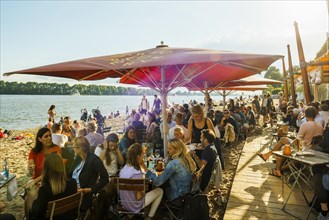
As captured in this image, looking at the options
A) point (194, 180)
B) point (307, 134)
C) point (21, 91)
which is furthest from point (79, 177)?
point (21, 91)

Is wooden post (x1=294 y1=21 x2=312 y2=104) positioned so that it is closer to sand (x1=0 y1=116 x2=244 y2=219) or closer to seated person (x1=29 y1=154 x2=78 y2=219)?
sand (x1=0 y1=116 x2=244 y2=219)

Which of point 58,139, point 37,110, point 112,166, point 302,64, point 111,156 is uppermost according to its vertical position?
point 37,110

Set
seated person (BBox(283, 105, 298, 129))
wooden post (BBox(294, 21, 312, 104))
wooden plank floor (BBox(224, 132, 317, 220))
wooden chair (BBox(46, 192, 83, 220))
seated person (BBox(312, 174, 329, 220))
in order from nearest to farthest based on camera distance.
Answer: wooden chair (BBox(46, 192, 83, 220)), seated person (BBox(312, 174, 329, 220)), wooden plank floor (BBox(224, 132, 317, 220)), wooden post (BBox(294, 21, 312, 104)), seated person (BBox(283, 105, 298, 129))

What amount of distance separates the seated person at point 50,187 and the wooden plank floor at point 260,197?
2451mm

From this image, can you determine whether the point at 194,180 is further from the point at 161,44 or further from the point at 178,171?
the point at 161,44

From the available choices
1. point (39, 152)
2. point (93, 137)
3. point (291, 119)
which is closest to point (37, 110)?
point (93, 137)

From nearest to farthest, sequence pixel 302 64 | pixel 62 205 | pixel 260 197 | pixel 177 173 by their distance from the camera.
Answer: pixel 62 205 → pixel 177 173 → pixel 260 197 → pixel 302 64

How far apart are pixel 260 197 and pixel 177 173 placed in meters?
2.00

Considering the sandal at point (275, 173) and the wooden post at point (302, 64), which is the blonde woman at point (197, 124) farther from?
the wooden post at point (302, 64)

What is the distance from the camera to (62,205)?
2.63 metres

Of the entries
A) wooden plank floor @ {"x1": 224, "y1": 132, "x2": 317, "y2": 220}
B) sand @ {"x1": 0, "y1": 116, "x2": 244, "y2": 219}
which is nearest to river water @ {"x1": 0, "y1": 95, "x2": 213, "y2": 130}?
sand @ {"x1": 0, "y1": 116, "x2": 244, "y2": 219}

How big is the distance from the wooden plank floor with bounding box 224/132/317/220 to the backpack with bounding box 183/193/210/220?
690 millimetres

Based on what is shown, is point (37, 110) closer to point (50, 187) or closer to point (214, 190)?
point (214, 190)

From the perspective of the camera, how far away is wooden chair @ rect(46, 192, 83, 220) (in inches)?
99.7
